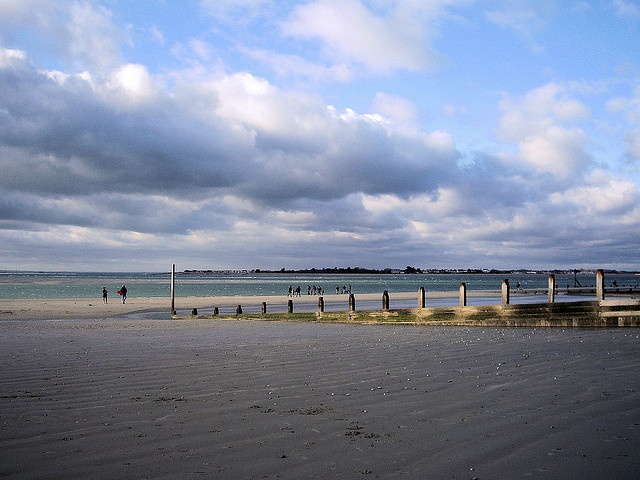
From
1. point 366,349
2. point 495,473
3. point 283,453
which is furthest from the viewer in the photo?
point 366,349

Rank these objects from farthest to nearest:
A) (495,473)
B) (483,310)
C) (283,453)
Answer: (483,310) < (283,453) < (495,473)

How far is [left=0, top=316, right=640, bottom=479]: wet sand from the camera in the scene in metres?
5.16

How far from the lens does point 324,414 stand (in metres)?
7.11

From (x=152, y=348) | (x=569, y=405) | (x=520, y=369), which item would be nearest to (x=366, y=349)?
(x=520, y=369)

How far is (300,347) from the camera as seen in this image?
14.8 m

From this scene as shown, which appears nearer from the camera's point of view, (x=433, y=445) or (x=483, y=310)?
(x=433, y=445)

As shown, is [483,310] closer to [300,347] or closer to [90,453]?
[300,347]

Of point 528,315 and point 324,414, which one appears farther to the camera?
point 528,315

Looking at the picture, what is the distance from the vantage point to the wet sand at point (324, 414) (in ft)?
16.9

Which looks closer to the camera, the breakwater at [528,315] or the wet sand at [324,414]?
the wet sand at [324,414]

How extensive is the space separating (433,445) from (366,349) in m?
8.52

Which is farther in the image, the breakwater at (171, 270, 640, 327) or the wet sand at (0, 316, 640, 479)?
the breakwater at (171, 270, 640, 327)

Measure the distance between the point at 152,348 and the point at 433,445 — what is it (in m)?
10.8

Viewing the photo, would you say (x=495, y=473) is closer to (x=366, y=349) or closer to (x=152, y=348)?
(x=366, y=349)
